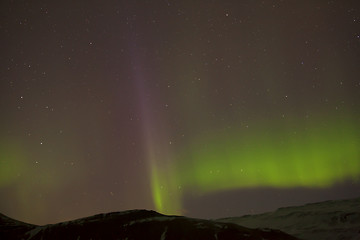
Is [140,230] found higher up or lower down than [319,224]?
higher up

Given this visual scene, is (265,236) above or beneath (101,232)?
beneath

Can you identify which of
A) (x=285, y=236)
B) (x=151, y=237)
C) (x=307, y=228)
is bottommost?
(x=307, y=228)

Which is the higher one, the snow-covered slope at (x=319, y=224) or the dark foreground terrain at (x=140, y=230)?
the dark foreground terrain at (x=140, y=230)

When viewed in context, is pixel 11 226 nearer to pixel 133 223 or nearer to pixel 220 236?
pixel 133 223

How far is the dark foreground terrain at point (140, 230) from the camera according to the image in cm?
229

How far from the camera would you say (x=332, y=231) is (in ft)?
12.0

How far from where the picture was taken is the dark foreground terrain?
2.29 m

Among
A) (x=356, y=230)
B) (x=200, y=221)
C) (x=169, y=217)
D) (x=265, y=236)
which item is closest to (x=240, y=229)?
(x=265, y=236)

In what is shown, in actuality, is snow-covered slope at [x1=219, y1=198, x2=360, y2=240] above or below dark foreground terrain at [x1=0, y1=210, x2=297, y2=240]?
below

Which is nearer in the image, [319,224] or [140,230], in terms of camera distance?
[140,230]

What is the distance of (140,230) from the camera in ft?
8.15

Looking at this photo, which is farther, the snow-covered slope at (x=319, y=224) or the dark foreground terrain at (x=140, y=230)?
the snow-covered slope at (x=319, y=224)

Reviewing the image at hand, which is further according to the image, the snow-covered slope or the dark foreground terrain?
the snow-covered slope

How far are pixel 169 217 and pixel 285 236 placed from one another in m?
0.99
